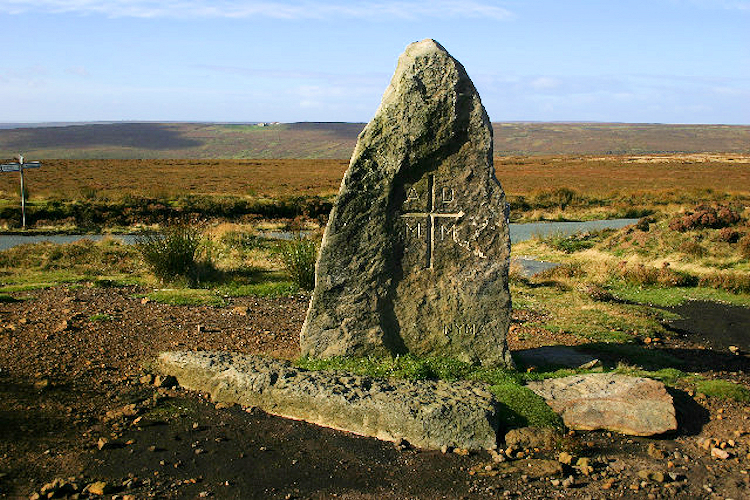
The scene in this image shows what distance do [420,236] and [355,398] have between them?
2.24 m

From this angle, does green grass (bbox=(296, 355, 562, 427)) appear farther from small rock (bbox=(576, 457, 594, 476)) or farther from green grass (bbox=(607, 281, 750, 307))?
green grass (bbox=(607, 281, 750, 307))

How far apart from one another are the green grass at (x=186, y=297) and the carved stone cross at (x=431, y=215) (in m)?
4.93

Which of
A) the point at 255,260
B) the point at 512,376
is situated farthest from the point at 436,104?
the point at 255,260

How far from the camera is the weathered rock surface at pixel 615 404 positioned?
6551mm

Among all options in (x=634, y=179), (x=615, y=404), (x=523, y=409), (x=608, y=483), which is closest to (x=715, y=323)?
(x=615, y=404)

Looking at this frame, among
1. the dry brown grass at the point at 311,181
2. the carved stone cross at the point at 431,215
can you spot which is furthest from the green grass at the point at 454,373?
the dry brown grass at the point at 311,181

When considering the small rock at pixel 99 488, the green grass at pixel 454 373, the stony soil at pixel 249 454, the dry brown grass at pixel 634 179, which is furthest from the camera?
the dry brown grass at pixel 634 179

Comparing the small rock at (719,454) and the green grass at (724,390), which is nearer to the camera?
the small rock at (719,454)

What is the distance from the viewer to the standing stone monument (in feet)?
25.6

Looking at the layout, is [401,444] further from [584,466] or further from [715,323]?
[715,323]

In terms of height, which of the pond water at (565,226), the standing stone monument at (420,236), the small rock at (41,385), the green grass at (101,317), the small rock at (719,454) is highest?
the standing stone monument at (420,236)

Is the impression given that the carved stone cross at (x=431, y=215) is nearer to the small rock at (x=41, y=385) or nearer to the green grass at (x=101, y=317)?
the small rock at (x=41, y=385)

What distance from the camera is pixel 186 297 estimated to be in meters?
12.1

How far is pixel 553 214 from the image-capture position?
120 feet
